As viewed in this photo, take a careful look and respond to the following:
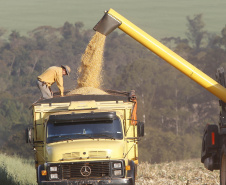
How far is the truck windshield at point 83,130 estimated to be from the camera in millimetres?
14320

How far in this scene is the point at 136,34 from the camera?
14.3m

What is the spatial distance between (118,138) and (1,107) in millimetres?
59596

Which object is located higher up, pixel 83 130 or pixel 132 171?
pixel 83 130

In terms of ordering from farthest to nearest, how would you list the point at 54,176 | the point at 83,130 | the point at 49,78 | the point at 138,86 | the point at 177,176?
the point at 138,86, the point at 177,176, the point at 49,78, the point at 83,130, the point at 54,176

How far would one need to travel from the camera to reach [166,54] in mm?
14203

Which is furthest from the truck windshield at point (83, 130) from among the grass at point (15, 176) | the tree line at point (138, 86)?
the tree line at point (138, 86)

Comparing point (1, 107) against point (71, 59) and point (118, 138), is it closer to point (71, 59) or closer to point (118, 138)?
point (71, 59)

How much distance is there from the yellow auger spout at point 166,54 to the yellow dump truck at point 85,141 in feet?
5.43

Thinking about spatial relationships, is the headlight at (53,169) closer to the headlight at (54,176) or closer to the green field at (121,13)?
the headlight at (54,176)

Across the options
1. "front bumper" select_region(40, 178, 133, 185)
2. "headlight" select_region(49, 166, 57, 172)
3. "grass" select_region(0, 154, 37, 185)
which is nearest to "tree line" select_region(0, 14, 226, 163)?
"grass" select_region(0, 154, 37, 185)

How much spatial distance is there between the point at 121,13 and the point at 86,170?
119 meters

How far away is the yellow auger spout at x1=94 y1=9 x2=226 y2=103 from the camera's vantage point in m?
14.0

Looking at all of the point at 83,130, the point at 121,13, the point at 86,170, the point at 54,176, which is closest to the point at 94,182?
the point at 86,170

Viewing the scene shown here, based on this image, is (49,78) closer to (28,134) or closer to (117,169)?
(28,134)
